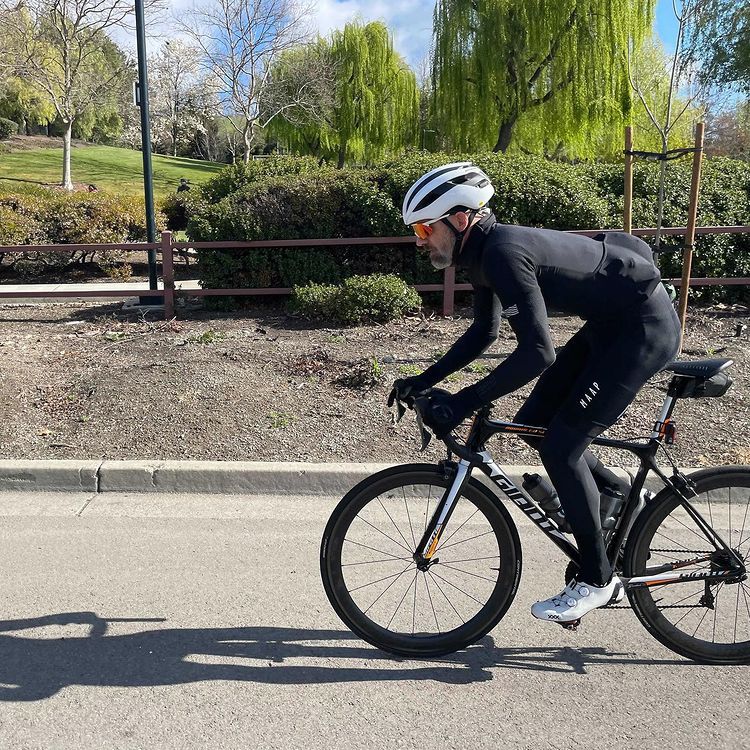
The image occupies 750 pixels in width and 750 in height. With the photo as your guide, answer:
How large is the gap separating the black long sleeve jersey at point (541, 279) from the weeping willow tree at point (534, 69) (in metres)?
18.9

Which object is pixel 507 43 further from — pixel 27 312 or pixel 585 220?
pixel 27 312

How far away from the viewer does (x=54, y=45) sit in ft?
99.6

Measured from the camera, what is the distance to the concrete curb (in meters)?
5.05

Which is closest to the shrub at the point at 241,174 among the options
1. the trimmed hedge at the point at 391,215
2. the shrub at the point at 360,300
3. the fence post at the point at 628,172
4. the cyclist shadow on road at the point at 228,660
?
the trimmed hedge at the point at 391,215

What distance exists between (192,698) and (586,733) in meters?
1.50

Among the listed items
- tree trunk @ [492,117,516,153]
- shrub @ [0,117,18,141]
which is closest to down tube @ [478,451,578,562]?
tree trunk @ [492,117,516,153]

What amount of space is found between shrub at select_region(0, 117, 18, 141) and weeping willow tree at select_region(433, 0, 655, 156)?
158 ft

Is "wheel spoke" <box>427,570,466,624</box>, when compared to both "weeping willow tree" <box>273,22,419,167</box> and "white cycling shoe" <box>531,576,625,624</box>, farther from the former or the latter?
"weeping willow tree" <box>273,22,419,167</box>

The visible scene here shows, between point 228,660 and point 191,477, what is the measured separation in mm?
2073

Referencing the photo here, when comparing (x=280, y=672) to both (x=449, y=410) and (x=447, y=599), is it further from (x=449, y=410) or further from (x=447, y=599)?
(x=449, y=410)

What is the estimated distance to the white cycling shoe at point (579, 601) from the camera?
3.00 meters

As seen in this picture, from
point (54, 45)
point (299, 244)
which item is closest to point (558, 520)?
point (299, 244)

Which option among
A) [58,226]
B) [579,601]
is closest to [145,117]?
[58,226]

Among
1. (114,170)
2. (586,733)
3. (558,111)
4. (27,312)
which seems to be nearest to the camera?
(586,733)
